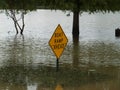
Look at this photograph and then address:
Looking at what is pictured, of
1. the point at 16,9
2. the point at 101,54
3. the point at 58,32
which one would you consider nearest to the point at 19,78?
the point at 58,32

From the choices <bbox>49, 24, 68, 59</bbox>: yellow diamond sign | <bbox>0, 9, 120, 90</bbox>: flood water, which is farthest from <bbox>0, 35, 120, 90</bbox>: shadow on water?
<bbox>49, 24, 68, 59</bbox>: yellow diamond sign

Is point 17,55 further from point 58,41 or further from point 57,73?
point 58,41

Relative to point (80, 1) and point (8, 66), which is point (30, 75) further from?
point (80, 1)

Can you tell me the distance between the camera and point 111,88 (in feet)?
43.0

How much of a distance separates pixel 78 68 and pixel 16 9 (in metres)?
20.6

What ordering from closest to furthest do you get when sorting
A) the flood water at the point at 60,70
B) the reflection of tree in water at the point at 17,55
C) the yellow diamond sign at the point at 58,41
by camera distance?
the flood water at the point at 60,70
the yellow diamond sign at the point at 58,41
the reflection of tree in water at the point at 17,55

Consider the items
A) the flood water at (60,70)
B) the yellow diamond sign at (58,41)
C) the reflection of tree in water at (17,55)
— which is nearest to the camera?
the flood water at (60,70)

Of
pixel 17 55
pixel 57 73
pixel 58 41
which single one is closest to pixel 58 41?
pixel 58 41

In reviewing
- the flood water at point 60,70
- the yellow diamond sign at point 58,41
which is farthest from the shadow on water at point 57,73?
the yellow diamond sign at point 58,41

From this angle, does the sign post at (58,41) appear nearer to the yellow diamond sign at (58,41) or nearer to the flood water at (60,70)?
the yellow diamond sign at (58,41)

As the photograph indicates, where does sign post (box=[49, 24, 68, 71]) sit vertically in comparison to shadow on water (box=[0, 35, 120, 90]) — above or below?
above

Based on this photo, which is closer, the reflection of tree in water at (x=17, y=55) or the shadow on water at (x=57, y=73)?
the shadow on water at (x=57, y=73)

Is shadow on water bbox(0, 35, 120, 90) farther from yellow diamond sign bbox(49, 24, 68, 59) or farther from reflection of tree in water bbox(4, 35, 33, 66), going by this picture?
yellow diamond sign bbox(49, 24, 68, 59)

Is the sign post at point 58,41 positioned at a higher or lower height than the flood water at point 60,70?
higher
